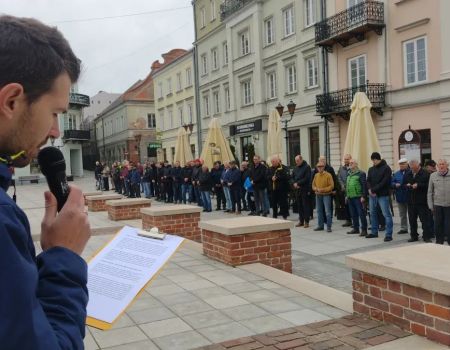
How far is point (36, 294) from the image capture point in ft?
3.87

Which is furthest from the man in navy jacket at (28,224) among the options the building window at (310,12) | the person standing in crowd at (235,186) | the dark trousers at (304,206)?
the building window at (310,12)

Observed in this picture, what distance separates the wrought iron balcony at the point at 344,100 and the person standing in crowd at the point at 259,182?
7.81m

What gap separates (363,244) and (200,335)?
6502 mm

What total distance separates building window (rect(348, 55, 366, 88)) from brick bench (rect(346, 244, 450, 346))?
18.4 meters

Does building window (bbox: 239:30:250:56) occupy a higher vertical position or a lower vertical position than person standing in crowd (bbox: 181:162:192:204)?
higher

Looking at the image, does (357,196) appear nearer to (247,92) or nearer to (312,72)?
(312,72)

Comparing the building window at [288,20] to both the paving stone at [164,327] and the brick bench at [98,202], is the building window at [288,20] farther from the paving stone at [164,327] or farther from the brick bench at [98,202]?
the paving stone at [164,327]

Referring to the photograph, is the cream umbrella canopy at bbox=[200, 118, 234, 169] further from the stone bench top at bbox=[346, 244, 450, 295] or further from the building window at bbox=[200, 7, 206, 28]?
the building window at bbox=[200, 7, 206, 28]

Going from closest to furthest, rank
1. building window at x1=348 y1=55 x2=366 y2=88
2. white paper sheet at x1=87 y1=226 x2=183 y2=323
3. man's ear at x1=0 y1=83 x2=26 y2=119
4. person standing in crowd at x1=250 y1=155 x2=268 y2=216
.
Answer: man's ear at x1=0 y1=83 x2=26 y2=119 → white paper sheet at x1=87 y1=226 x2=183 y2=323 → person standing in crowd at x1=250 y1=155 x2=268 y2=216 → building window at x1=348 y1=55 x2=366 y2=88

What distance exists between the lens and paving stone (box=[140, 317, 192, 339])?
432 centimetres

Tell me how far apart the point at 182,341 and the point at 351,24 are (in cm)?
1996

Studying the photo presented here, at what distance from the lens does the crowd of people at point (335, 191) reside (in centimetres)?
1033

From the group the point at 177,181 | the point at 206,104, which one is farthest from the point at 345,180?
the point at 206,104

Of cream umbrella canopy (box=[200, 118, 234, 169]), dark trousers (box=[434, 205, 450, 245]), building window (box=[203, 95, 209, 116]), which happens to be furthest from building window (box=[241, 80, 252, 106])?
dark trousers (box=[434, 205, 450, 245])
